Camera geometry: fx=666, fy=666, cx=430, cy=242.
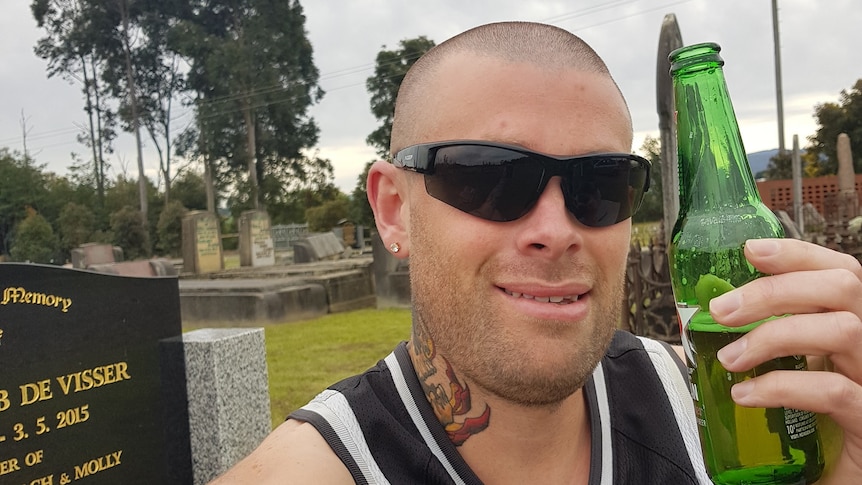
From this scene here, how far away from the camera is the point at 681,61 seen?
4.01 feet

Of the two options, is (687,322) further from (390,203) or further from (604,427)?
(390,203)

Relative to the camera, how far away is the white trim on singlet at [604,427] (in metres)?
1.39

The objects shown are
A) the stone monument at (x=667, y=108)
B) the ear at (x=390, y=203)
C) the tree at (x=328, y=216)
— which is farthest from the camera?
the tree at (x=328, y=216)

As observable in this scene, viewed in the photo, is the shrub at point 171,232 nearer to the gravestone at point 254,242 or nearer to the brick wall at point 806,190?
the gravestone at point 254,242

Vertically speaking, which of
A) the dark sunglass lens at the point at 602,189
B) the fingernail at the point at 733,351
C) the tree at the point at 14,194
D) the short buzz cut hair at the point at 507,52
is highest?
the tree at the point at 14,194

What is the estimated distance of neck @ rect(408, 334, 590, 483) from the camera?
1.45 meters

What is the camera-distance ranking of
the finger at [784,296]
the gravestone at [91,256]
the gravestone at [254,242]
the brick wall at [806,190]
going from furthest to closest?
the brick wall at [806,190]
the gravestone at [254,242]
the gravestone at [91,256]
the finger at [784,296]

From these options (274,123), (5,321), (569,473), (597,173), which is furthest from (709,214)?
(274,123)

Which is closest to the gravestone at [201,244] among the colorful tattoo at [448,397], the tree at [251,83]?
the colorful tattoo at [448,397]

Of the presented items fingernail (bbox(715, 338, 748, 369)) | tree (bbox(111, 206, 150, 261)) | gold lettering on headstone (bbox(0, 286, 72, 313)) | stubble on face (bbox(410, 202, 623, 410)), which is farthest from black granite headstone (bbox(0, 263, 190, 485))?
tree (bbox(111, 206, 150, 261))

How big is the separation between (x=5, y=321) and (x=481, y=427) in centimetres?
261

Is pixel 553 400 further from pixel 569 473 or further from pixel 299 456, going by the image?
pixel 299 456

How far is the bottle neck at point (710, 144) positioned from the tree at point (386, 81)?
27.7 m

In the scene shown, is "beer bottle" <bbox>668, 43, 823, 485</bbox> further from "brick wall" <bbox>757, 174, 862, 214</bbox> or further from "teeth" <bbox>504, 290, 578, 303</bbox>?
"brick wall" <bbox>757, 174, 862, 214</bbox>
